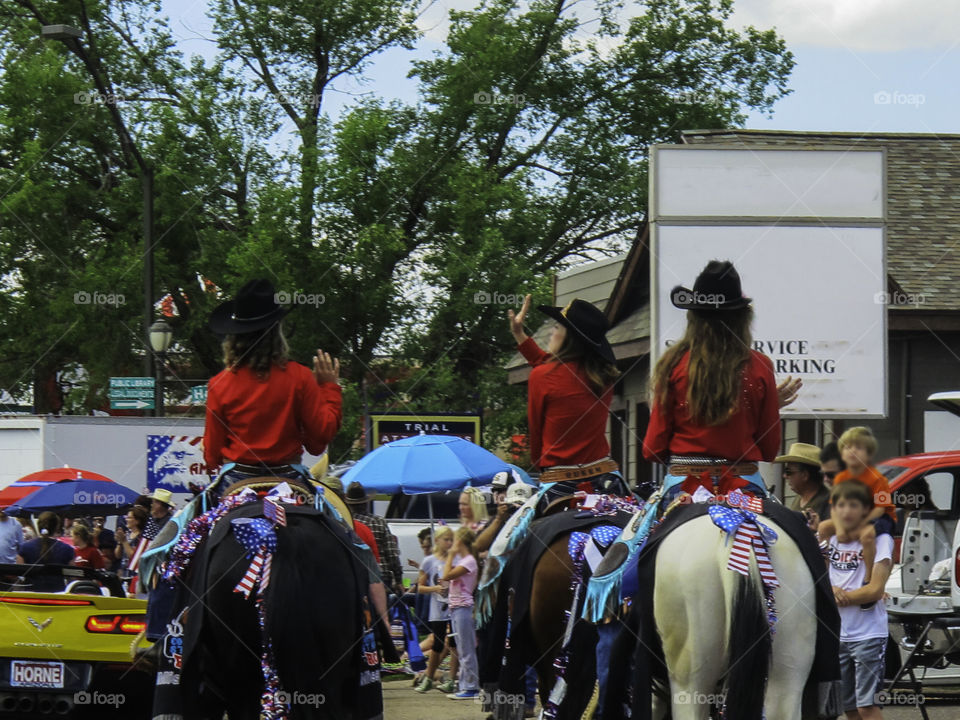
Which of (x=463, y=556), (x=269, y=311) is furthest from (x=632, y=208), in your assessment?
(x=269, y=311)

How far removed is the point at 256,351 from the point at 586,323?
214 centimetres

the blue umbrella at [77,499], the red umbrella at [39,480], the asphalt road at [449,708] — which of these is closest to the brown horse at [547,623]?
the asphalt road at [449,708]

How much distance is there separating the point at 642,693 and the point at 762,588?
861 mm

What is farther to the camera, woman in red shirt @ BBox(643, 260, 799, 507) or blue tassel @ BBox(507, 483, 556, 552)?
blue tassel @ BBox(507, 483, 556, 552)

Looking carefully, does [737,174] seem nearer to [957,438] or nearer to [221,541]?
[957,438]

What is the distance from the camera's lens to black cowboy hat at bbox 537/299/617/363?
882 cm

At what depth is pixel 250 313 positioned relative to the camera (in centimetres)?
755

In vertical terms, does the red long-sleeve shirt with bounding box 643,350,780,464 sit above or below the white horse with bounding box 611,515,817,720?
above

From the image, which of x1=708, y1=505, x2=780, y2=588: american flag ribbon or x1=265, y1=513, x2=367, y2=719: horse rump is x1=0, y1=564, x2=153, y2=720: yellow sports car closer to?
x1=265, y1=513, x2=367, y2=719: horse rump

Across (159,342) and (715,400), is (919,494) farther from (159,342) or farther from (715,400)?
(159,342)

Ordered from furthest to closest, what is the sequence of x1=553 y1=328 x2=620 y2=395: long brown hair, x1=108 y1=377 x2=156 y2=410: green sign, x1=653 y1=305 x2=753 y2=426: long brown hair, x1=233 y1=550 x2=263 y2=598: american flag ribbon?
1. x1=108 y1=377 x2=156 y2=410: green sign
2. x1=553 y1=328 x2=620 y2=395: long brown hair
3. x1=233 y1=550 x2=263 y2=598: american flag ribbon
4. x1=653 y1=305 x2=753 y2=426: long brown hair

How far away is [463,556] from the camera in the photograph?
49.4ft

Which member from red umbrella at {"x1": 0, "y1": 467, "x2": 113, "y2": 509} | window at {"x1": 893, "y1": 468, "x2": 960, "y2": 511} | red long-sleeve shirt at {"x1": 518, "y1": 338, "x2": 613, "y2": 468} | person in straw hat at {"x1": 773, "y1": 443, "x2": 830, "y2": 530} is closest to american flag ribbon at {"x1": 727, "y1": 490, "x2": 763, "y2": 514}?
red long-sleeve shirt at {"x1": 518, "y1": 338, "x2": 613, "y2": 468}

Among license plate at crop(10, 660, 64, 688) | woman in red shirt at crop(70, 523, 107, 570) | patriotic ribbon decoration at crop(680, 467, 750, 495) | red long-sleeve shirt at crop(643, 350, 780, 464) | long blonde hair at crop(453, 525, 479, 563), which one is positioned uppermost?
red long-sleeve shirt at crop(643, 350, 780, 464)
